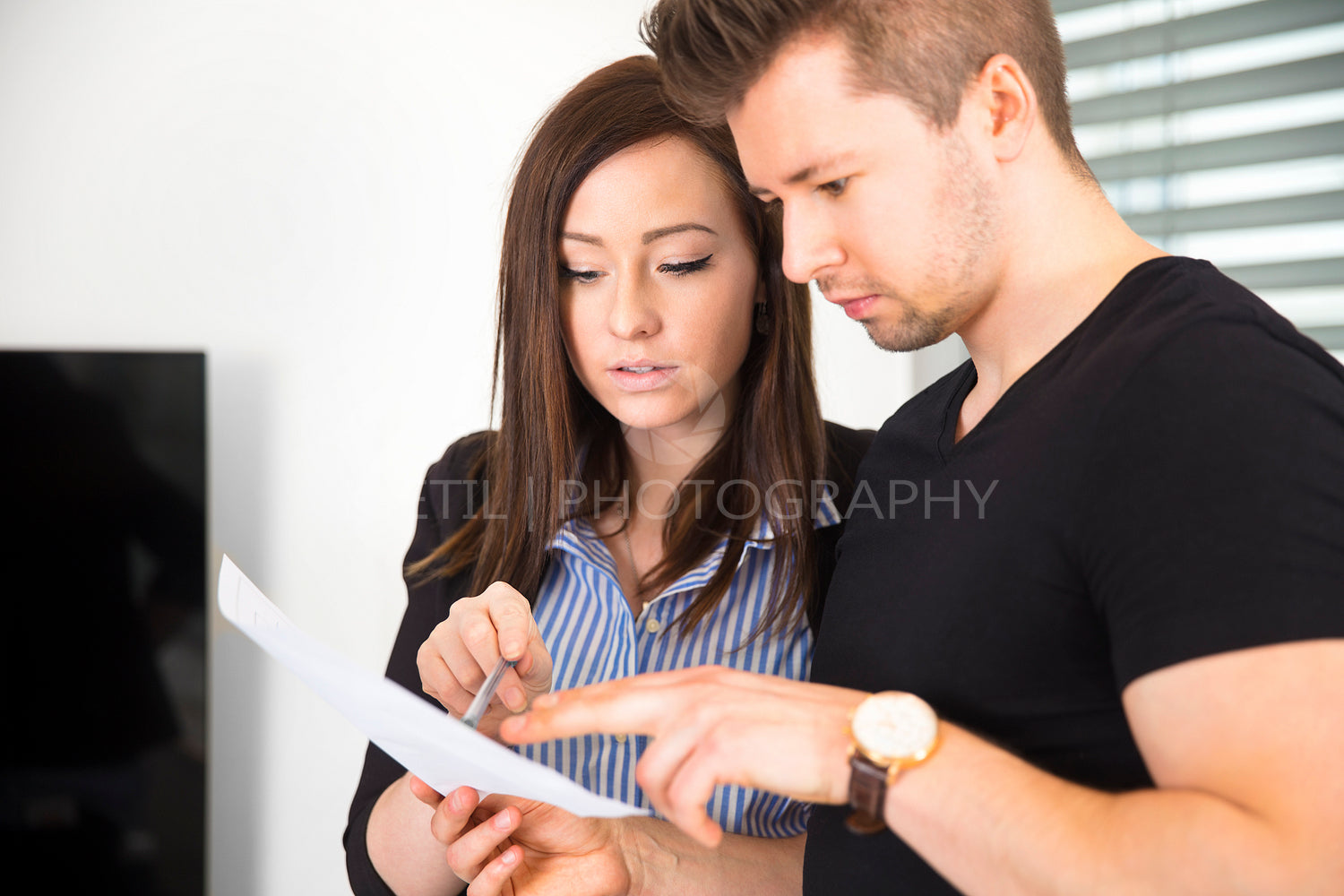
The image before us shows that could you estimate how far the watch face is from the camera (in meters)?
0.60

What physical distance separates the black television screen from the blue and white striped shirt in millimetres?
985

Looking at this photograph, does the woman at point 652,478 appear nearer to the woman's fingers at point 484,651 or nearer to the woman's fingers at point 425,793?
the woman's fingers at point 425,793

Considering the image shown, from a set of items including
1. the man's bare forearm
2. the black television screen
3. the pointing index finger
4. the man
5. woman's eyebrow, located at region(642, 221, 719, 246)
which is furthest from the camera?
the black television screen

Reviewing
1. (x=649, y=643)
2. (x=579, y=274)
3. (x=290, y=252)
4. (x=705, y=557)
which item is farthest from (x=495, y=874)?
(x=290, y=252)

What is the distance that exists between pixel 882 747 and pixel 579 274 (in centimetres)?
79

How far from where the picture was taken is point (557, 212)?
119 centimetres

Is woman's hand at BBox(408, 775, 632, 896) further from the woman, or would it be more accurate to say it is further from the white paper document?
the white paper document

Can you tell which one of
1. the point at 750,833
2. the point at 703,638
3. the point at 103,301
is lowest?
the point at 750,833

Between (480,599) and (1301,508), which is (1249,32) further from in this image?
(480,599)

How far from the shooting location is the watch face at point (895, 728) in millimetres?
603

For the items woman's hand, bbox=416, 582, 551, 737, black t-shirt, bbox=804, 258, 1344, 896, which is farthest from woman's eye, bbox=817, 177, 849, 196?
woman's hand, bbox=416, 582, 551, 737

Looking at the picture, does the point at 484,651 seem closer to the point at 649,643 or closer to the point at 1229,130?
the point at 649,643

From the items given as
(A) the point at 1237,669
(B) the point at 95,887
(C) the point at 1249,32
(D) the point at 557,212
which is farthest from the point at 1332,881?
(B) the point at 95,887

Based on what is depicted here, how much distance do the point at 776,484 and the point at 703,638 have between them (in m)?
0.23
